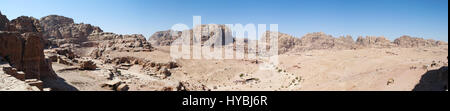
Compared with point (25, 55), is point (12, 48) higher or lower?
higher

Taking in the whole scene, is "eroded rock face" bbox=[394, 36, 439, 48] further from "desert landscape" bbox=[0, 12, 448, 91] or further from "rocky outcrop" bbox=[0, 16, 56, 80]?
"rocky outcrop" bbox=[0, 16, 56, 80]

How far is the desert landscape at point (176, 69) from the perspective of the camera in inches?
492

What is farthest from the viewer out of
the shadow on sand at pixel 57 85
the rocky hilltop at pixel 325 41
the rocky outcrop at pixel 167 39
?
the rocky outcrop at pixel 167 39

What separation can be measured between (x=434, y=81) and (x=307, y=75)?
13374mm

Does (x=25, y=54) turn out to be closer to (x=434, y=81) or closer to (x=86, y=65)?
(x=86, y=65)

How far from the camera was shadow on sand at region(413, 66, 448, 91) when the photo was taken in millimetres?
9242

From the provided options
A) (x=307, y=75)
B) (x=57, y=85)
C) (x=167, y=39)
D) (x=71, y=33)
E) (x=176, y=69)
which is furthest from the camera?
(x=167, y=39)

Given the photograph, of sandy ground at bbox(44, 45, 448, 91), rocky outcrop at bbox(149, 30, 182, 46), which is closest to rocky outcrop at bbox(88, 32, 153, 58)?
sandy ground at bbox(44, 45, 448, 91)

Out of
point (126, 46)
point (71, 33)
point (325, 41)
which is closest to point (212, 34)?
point (126, 46)

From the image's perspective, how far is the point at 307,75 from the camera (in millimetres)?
23422

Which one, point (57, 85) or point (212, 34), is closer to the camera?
point (57, 85)

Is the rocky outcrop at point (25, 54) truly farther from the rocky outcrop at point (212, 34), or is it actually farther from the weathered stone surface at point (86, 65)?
the rocky outcrop at point (212, 34)

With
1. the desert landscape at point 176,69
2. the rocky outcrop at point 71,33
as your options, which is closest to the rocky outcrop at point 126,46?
the desert landscape at point 176,69
